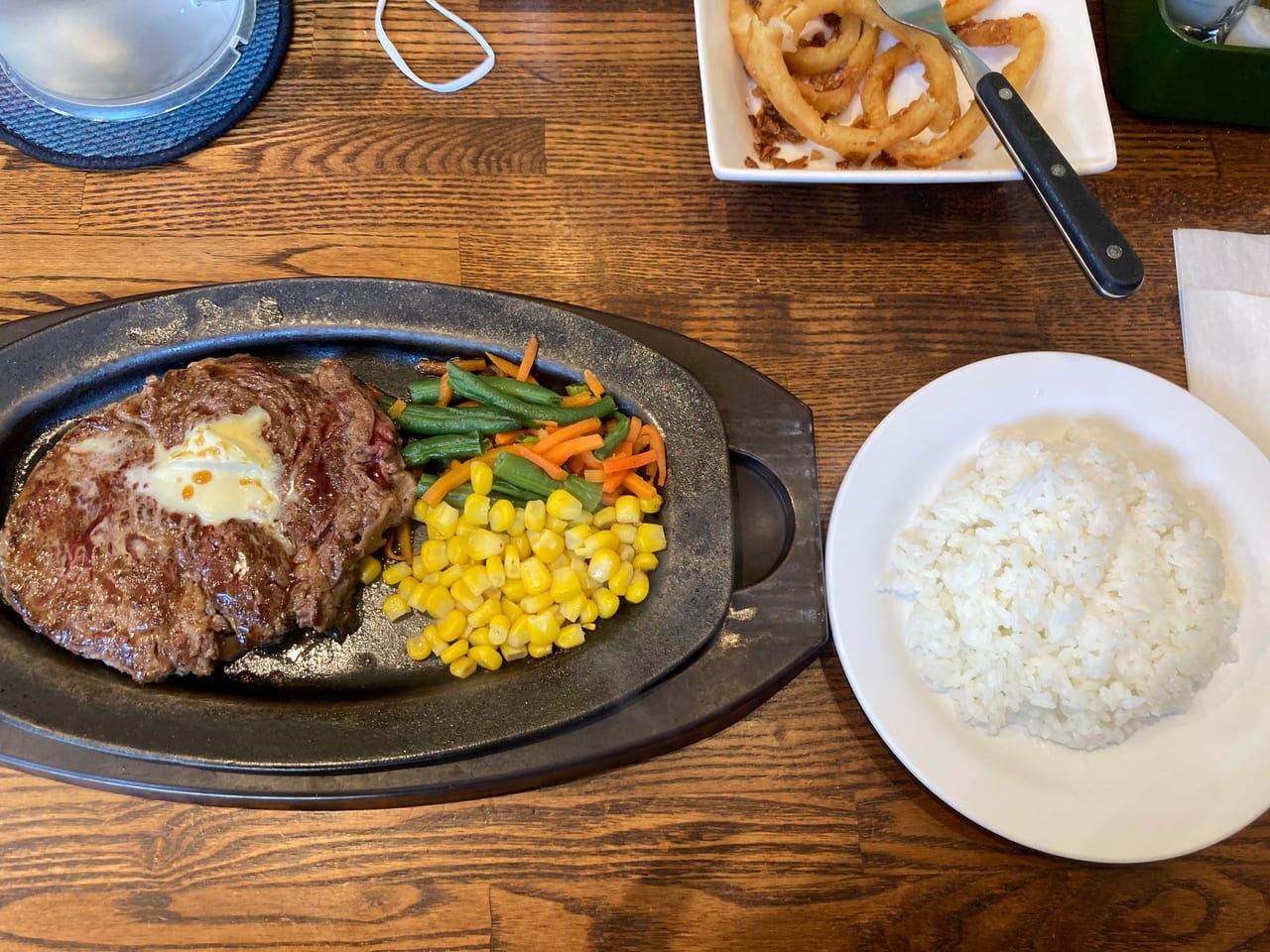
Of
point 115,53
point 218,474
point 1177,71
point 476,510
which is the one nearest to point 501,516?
point 476,510

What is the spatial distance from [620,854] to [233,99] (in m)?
2.31

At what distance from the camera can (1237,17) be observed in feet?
7.91

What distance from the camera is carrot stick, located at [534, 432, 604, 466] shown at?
2061 millimetres

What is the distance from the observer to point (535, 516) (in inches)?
80.0

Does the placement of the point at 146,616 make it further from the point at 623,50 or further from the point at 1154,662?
the point at 1154,662

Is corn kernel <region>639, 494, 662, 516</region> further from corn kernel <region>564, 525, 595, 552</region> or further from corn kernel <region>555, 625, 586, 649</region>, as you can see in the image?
corn kernel <region>555, 625, 586, 649</region>

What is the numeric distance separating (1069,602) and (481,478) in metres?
1.36

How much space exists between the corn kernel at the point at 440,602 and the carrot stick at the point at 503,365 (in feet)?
1.83

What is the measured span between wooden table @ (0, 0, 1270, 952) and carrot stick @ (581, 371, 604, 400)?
14.3 inches

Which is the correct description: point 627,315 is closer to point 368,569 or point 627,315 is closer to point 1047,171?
point 368,569

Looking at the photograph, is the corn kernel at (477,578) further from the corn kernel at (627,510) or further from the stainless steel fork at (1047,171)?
the stainless steel fork at (1047,171)

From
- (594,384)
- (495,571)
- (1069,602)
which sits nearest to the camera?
(1069,602)

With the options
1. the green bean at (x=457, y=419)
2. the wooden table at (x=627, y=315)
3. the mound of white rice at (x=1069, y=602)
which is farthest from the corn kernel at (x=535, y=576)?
the mound of white rice at (x=1069, y=602)

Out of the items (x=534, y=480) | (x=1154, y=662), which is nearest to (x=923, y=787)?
(x=1154, y=662)
